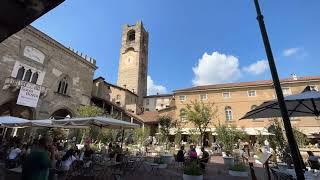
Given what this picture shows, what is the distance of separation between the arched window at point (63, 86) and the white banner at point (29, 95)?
3.56 meters

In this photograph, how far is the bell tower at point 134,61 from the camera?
54.9 meters

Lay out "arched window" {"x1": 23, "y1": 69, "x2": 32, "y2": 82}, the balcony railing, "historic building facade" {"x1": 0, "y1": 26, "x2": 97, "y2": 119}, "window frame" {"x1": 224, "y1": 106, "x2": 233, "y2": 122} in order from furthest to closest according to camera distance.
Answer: "window frame" {"x1": 224, "y1": 106, "x2": 233, "y2": 122}, "arched window" {"x1": 23, "y1": 69, "x2": 32, "y2": 82}, "historic building facade" {"x1": 0, "y1": 26, "x2": 97, "y2": 119}, the balcony railing

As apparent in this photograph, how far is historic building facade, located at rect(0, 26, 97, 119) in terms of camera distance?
819 inches

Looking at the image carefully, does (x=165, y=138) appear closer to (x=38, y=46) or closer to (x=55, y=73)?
(x=55, y=73)

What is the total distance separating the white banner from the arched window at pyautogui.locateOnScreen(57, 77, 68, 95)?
11.7 feet

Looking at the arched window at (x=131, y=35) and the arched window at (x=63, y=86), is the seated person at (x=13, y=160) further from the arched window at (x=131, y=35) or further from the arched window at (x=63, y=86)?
the arched window at (x=131, y=35)

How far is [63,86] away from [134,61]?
3018 cm

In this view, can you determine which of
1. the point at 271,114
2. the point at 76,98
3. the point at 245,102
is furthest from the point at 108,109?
the point at 271,114

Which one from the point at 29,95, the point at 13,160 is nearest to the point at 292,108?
the point at 13,160

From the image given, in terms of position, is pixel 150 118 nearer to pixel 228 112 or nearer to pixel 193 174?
pixel 228 112

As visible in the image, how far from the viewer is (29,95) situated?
22062mm

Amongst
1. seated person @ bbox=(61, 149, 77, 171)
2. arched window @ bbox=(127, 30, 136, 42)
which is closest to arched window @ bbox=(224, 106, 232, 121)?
seated person @ bbox=(61, 149, 77, 171)

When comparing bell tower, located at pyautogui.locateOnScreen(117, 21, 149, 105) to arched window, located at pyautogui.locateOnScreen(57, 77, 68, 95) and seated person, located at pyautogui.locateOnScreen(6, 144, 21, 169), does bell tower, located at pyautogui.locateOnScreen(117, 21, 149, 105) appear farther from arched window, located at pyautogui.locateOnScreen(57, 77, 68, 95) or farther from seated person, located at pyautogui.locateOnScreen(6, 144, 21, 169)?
seated person, located at pyautogui.locateOnScreen(6, 144, 21, 169)

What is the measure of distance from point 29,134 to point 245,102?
28.1 meters
